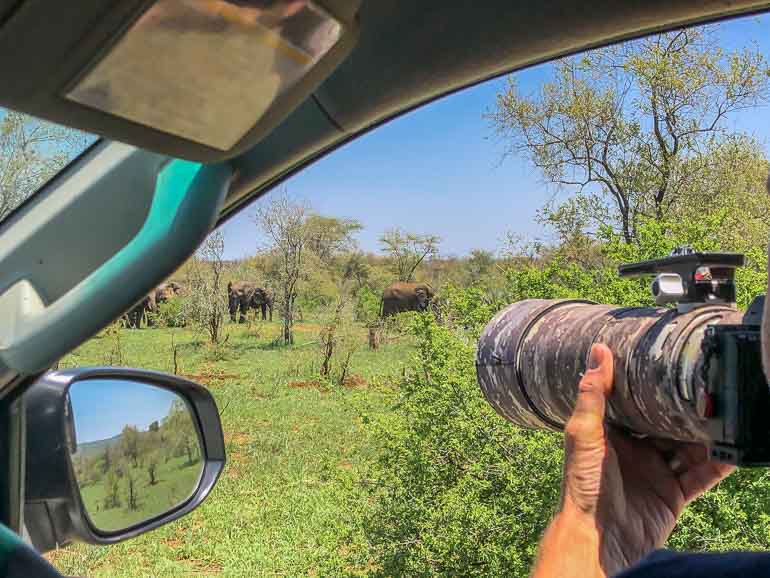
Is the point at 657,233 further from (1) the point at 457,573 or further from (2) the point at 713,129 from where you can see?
(2) the point at 713,129

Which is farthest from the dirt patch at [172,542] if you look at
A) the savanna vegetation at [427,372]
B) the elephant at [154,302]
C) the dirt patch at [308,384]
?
the elephant at [154,302]

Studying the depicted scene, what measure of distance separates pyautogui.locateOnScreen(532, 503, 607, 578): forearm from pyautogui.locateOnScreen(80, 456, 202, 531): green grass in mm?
588

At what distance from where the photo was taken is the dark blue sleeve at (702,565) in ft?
2.03

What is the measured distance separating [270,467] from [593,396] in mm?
7189

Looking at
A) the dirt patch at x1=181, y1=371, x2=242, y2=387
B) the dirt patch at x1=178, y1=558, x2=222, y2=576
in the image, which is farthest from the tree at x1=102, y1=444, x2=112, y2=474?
the dirt patch at x1=181, y1=371, x2=242, y2=387

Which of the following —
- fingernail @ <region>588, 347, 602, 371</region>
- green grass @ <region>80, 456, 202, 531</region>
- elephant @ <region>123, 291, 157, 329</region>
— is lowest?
green grass @ <region>80, 456, 202, 531</region>

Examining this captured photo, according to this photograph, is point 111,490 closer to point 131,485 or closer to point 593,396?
point 131,485

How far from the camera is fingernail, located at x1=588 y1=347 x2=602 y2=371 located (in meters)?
0.98

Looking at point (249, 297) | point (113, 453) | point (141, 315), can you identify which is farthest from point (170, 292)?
point (113, 453)

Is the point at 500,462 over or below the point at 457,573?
over

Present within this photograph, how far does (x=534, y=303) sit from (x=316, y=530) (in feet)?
16.4

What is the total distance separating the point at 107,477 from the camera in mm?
1167

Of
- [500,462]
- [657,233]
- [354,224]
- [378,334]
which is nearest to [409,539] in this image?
[500,462]

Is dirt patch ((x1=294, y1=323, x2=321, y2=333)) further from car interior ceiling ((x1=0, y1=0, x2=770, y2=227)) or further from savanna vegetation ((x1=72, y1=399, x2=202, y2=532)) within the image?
car interior ceiling ((x1=0, y1=0, x2=770, y2=227))
